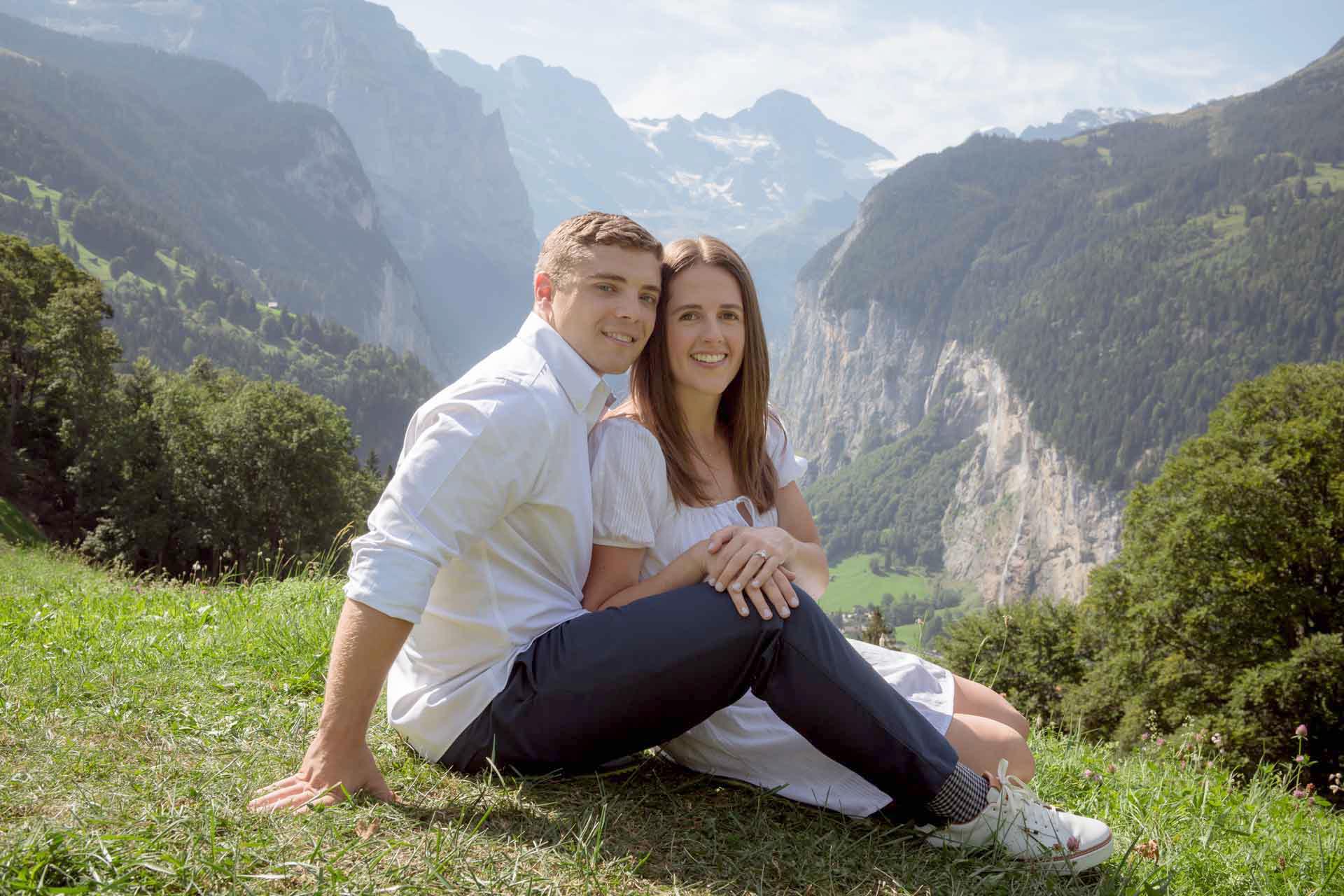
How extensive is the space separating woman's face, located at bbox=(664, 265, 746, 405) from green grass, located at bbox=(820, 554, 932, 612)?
16581 cm

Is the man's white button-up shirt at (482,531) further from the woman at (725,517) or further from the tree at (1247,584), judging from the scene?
the tree at (1247,584)

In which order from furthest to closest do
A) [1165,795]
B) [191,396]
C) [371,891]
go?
[191,396]
[1165,795]
[371,891]

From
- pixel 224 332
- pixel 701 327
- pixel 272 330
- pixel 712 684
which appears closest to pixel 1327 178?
pixel 272 330

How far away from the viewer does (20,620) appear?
518 cm

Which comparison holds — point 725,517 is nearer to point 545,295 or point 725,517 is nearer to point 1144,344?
point 545,295

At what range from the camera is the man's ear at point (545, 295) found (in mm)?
3639

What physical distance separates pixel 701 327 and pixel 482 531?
1.51 meters

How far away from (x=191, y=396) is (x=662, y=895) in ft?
145

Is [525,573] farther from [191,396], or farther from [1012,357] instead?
[1012,357]

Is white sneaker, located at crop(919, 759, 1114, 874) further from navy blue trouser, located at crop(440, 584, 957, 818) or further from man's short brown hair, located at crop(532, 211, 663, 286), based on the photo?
man's short brown hair, located at crop(532, 211, 663, 286)

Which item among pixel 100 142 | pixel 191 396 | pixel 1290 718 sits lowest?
pixel 1290 718

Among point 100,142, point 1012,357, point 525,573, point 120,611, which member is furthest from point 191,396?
point 100,142

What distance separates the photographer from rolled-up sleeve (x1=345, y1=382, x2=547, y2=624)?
9.34 feet

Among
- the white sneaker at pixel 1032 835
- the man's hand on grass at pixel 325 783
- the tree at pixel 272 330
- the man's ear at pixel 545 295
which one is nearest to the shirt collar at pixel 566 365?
the man's ear at pixel 545 295
